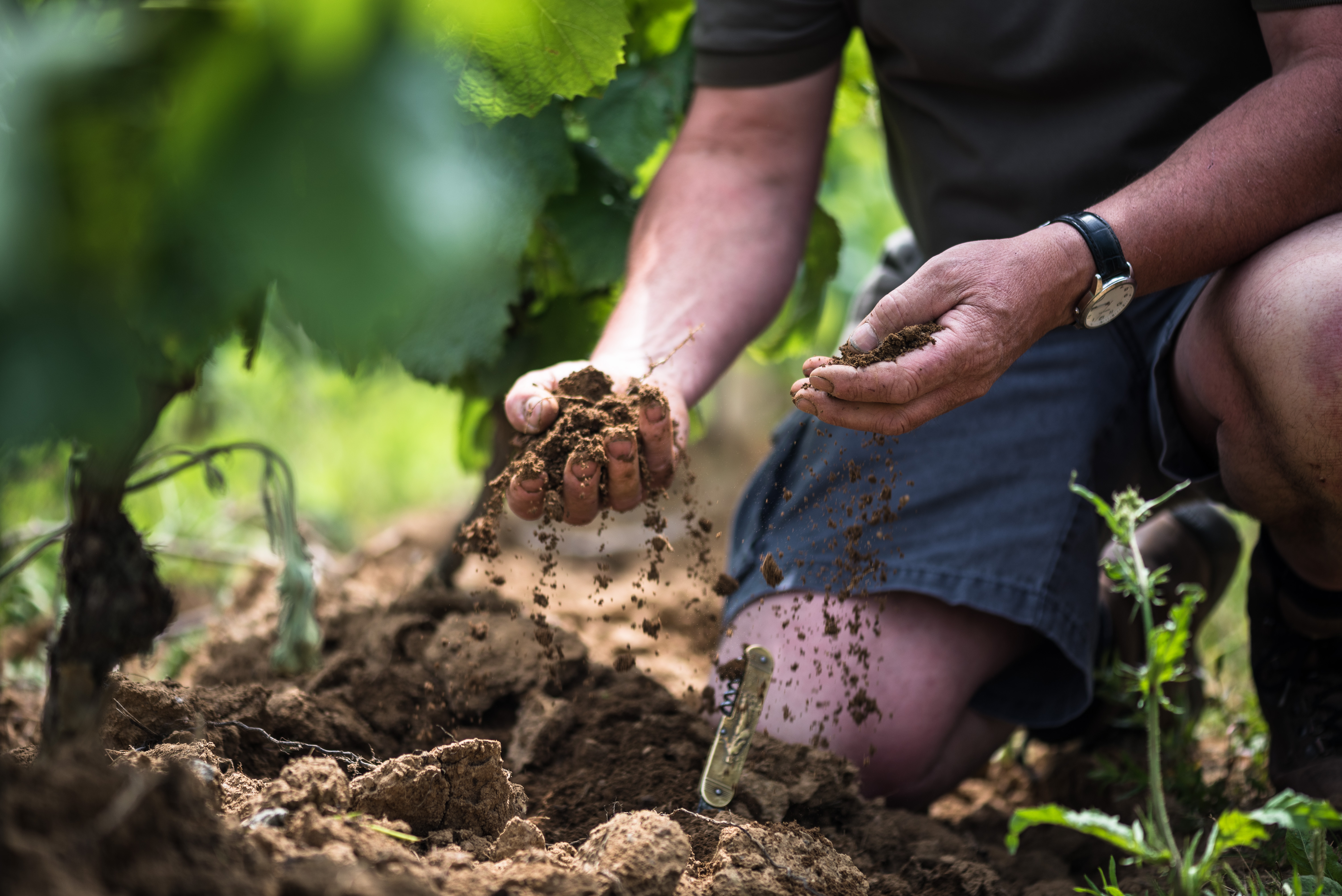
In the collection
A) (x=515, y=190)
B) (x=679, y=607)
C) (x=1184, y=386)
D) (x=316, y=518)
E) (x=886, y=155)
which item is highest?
(x=515, y=190)

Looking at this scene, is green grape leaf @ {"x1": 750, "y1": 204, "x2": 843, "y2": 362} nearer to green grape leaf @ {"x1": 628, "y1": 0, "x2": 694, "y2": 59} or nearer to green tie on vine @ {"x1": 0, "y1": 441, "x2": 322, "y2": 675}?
green grape leaf @ {"x1": 628, "y1": 0, "x2": 694, "y2": 59}

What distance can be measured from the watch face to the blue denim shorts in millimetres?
315

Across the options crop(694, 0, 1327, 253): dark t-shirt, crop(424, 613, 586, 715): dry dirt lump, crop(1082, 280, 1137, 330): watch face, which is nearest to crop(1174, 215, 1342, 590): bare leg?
crop(1082, 280, 1137, 330): watch face

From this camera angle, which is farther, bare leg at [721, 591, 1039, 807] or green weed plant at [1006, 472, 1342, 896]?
bare leg at [721, 591, 1039, 807]

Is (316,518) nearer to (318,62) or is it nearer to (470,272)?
(470,272)

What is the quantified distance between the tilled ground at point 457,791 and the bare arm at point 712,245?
14.6 inches

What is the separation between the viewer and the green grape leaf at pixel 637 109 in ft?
6.35

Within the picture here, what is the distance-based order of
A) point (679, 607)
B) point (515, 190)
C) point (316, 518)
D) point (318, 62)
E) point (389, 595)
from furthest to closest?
point (316, 518)
point (679, 607)
point (389, 595)
point (515, 190)
point (318, 62)

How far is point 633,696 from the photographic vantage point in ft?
5.47

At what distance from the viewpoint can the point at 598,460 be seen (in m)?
1.42

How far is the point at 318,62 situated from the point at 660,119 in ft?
4.91

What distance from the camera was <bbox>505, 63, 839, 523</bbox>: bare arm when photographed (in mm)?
1657

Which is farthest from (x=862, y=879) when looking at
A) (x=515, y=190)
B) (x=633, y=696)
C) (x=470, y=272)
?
(x=515, y=190)

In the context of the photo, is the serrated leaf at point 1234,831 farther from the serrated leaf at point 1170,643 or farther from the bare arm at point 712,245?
the bare arm at point 712,245
